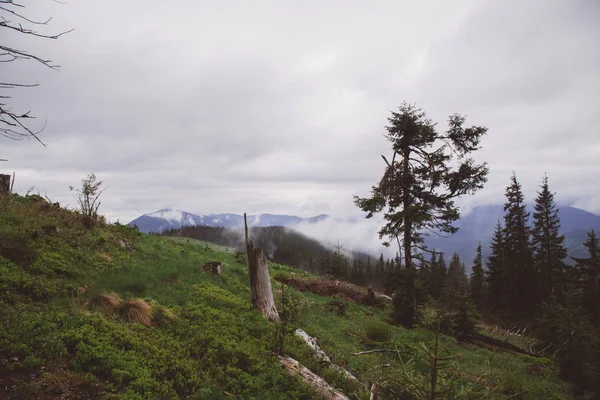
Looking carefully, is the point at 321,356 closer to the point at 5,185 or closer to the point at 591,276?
the point at 5,185

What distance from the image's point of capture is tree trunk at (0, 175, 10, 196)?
11.4 meters

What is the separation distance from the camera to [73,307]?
21.3 feet

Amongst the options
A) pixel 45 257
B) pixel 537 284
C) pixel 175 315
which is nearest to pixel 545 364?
pixel 175 315

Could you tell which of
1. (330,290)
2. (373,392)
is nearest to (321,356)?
(373,392)

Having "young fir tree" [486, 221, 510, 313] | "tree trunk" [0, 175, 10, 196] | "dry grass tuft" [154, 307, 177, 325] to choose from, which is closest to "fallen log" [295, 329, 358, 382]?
"dry grass tuft" [154, 307, 177, 325]

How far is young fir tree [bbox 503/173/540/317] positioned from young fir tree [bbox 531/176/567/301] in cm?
83

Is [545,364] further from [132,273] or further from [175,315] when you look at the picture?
[132,273]

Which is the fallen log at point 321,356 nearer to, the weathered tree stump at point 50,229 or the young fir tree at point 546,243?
the weathered tree stump at point 50,229

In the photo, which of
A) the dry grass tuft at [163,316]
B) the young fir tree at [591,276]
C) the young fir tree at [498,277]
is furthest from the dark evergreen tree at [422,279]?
the young fir tree at [498,277]

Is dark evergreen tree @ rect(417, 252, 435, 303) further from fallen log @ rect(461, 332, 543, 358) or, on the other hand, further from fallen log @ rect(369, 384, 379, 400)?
fallen log @ rect(369, 384, 379, 400)

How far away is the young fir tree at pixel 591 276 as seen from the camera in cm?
3053

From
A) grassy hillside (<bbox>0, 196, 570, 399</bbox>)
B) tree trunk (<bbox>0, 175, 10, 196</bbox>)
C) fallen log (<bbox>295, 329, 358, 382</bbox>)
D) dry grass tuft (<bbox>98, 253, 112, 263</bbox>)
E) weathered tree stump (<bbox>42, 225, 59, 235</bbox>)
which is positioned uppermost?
tree trunk (<bbox>0, 175, 10, 196</bbox>)

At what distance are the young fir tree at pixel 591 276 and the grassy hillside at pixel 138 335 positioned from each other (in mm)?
26414

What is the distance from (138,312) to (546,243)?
1764 inches
